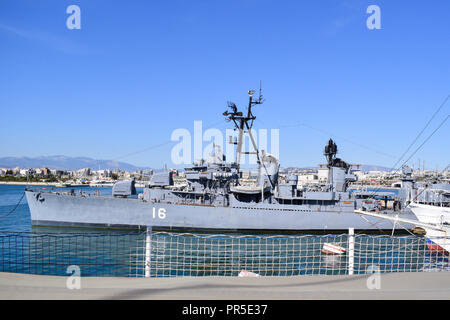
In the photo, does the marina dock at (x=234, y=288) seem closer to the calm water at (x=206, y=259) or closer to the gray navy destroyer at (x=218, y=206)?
the calm water at (x=206, y=259)

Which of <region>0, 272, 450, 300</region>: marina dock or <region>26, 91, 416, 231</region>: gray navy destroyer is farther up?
<region>0, 272, 450, 300</region>: marina dock

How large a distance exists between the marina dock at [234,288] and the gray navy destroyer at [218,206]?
18.4 metres

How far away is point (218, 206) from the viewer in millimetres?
22922

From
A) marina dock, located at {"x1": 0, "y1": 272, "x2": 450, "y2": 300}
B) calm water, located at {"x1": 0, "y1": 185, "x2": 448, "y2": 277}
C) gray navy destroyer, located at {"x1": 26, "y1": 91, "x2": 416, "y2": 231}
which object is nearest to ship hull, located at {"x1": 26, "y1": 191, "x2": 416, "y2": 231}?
gray navy destroyer, located at {"x1": 26, "y1": 91, "x2": 416, "y2": 231}

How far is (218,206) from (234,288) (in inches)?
757

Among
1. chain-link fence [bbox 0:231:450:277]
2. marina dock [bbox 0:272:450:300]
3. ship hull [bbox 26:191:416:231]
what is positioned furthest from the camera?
ship hull [bbox 26:191:416:231]

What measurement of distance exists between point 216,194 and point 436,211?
14390 millimetres

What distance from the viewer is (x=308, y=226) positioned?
2302 cm

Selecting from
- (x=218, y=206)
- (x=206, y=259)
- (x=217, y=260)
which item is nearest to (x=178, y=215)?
(x=218, y=206)

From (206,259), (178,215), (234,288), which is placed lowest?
(206,259)

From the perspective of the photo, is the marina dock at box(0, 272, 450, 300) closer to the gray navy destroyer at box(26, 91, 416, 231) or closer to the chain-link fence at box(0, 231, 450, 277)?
the chain-link fence at box(0, 231, 450, 277)

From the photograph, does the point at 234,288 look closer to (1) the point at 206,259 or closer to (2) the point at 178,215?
(1) the point at 206,259

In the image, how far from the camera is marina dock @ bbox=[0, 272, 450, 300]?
11.5ft
